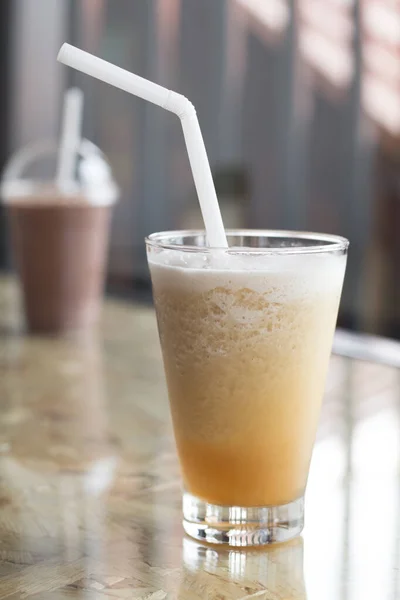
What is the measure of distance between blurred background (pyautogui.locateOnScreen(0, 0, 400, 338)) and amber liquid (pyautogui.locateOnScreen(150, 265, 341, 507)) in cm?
271

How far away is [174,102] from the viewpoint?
607 mm

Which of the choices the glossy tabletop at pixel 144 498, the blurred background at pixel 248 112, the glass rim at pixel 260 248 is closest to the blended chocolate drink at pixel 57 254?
the glossy tabletop at pixel 144 498

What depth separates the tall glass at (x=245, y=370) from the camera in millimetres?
605

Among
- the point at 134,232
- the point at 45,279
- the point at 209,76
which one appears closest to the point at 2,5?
the point at 209,76

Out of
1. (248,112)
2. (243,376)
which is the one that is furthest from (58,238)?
(248,112)

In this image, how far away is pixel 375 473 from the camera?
799 millimetres

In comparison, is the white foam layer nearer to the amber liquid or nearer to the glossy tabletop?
the amber liquid

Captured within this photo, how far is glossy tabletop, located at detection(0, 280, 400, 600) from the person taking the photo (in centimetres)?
58

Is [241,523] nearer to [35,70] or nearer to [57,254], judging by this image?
[57,254]

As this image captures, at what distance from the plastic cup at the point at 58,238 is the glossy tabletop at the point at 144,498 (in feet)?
0.69

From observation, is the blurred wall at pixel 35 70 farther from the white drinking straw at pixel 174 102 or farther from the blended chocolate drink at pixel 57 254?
the white drinking straw at pixel 174 102

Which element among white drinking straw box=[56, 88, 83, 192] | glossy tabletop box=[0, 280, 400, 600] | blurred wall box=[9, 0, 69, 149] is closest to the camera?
glossy tabletop box=[0, 280, 400, 600]

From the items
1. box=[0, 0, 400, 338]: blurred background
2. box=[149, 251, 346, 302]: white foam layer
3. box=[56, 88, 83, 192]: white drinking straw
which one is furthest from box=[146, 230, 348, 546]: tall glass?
box=[0, 0, 400, 338]: blurred background

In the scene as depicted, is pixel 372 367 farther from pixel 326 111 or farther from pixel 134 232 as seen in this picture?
pixel 134 232
